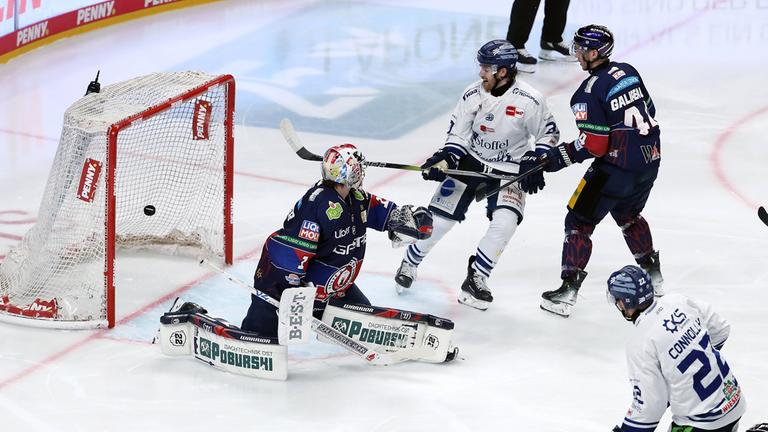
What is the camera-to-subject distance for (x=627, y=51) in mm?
10078

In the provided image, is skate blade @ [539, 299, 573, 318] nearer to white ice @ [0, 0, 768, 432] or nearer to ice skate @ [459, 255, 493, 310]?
white ice @ [0, 0, 768, 432]

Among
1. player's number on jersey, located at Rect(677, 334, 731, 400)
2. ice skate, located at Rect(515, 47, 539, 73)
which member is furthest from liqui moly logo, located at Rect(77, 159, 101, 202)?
ice skate, located at Rect(515, 47, 539, 73)

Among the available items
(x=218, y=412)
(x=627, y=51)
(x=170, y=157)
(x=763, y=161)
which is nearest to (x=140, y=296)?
(x=170, y=157)

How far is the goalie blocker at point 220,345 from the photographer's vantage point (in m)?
4.81

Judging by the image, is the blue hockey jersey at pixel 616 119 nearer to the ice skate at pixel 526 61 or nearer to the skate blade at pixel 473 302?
the skate blade at pixel 473 302

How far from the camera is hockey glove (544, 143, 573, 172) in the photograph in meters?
5.41

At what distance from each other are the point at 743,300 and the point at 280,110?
3899 mm

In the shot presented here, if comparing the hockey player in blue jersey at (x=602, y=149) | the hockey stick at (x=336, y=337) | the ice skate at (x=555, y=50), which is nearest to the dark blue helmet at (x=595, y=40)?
the hockey player in blue jersey at (x=602, y=149)

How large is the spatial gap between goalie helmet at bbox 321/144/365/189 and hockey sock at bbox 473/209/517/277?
0.97 meters

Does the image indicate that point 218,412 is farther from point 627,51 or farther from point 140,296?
point 627,51

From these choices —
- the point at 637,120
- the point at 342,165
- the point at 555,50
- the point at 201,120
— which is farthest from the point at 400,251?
the point at 555,50

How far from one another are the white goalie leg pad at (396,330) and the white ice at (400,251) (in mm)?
62

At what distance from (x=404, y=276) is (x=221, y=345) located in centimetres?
121

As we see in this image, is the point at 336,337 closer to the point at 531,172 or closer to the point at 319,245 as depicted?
the point at 319,245
